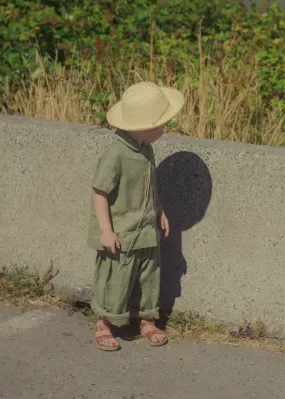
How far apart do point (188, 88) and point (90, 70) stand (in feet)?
2.87

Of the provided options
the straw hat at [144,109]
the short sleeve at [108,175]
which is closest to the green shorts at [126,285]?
the short sleeve at [108,175]

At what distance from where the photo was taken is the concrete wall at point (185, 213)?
4387mm

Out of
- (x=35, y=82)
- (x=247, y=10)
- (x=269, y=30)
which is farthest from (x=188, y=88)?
(x=247, y=10)

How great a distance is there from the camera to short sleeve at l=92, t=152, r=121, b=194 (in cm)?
415

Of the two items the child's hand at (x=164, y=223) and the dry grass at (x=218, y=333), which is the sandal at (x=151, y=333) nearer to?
the dry grass at (x=218, y=333)

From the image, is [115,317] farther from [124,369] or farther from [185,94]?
[185,94]

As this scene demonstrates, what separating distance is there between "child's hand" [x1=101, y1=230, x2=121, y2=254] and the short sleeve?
18cm

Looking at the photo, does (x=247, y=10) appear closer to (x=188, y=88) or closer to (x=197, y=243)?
(x=188, y=88)

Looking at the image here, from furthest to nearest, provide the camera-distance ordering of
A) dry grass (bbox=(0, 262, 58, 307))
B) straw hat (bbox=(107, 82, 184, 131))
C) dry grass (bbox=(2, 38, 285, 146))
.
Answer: dry grass (bbox=(2, 38, 285, 146))
dry grass (bbox=(0, 262, 58, 307))
straw hat (bbox=(107, 82, 184, 131))

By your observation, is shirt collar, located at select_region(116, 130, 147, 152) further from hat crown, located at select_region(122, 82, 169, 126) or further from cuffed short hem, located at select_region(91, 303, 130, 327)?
cuffed short hem, located at select_region(91, 303, 130, 327)

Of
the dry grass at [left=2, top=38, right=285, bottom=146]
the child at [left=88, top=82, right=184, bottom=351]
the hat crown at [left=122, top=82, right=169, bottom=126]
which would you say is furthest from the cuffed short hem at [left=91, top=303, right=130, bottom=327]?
the dry grass at [left=2, top=38, right=285, bottom=146]

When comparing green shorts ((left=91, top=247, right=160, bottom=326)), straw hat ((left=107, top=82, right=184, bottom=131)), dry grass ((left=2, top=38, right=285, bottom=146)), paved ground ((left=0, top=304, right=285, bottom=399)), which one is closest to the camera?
paved ground ((left=0, top=304, right=285, bottom=399))

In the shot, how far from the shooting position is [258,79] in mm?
5809

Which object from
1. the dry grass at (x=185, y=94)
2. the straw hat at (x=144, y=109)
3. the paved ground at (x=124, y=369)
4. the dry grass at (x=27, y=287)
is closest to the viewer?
the paved ground at (x=124, y=369)
